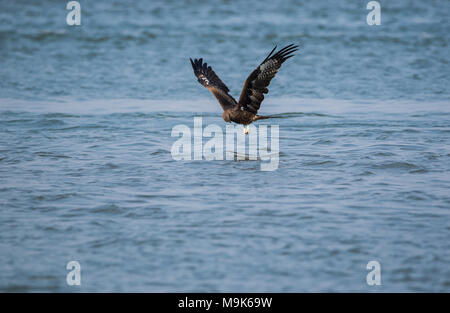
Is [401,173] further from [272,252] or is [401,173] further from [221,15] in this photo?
[221,15]

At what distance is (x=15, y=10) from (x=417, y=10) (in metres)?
14.1

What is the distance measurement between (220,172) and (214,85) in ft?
7.68

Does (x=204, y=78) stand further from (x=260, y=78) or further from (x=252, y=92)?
(x=260, y=78)

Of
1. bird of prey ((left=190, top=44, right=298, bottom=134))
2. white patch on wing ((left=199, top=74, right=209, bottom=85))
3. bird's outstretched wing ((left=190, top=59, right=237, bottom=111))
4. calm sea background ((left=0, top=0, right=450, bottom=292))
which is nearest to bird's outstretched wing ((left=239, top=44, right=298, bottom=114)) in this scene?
bird of prey ((left=190, top=44, right=298, bottom=134))

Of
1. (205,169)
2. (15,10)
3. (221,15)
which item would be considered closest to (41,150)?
(205,169)

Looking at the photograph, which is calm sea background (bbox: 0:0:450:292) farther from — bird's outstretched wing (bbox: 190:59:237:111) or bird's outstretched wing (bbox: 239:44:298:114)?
bird's outstretched wing (bbox: 190:59:237:111)

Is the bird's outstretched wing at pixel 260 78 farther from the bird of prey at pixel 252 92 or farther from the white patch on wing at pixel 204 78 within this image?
the white patch on wing at pixel 204 78

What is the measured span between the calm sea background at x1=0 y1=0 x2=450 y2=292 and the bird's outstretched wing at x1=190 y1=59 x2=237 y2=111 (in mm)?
991

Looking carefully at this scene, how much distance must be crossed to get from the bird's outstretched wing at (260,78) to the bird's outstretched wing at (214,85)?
0.51m

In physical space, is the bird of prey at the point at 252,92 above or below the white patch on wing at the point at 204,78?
below

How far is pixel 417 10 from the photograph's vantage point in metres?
23.2

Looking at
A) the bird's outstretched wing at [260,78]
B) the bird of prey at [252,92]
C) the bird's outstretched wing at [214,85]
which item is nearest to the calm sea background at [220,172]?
the bird of prey at [252,92]

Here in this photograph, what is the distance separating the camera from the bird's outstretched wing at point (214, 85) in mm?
9508

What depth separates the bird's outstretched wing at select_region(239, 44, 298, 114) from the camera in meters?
8.44
